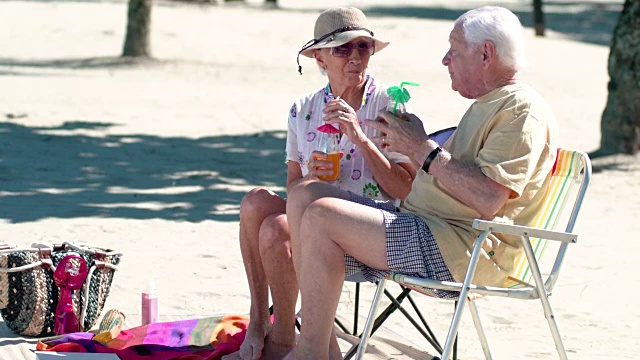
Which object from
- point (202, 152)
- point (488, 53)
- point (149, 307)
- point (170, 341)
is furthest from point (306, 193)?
point (202, 152)

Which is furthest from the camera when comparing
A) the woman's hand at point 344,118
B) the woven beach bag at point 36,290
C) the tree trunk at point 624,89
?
the tree trunk at point 624,89

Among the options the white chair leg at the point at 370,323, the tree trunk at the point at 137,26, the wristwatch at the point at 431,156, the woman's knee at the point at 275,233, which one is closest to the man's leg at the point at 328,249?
the white chair leg at the point at 370,323

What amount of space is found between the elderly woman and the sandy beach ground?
733 mm

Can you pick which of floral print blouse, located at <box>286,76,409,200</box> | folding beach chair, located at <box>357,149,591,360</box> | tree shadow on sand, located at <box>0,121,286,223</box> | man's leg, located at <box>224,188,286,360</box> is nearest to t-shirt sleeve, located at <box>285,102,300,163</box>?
floral print blouse, located at <box>286,76,409,200</box>

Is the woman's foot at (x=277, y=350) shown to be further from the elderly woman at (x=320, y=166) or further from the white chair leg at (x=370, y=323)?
the white chair leg at (x=370, y=323)

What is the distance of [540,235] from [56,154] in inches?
A: 239

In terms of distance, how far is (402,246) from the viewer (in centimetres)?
347

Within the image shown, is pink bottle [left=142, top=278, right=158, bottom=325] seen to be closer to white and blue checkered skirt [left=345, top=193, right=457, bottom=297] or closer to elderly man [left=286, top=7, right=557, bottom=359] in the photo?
elderly man [left=286, top=7, right=557, bottom=359]

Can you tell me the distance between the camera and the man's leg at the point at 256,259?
3963mm

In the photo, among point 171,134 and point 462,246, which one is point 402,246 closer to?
point 462,246

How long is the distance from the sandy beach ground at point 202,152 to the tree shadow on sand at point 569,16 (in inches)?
106

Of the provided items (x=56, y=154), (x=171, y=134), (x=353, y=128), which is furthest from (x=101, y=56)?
(x=353, y=128)

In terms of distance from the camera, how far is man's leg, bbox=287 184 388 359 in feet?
11.4

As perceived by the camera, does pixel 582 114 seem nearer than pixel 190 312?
No
